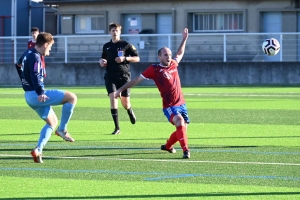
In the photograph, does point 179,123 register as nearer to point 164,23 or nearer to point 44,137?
point 44,137

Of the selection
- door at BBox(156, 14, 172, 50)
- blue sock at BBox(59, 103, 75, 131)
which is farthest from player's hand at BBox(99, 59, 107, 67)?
door at BBox(156, 14, 172, 50)

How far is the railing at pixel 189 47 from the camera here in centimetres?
3550

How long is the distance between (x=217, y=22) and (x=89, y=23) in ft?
24.0

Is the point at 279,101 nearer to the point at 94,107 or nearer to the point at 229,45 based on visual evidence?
the point at 94,107

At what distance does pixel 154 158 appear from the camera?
38.7 feet

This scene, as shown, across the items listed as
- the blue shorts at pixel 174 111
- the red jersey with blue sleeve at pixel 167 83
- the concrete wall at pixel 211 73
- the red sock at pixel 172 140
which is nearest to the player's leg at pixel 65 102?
the red jersey with blue sleeve at pixel 167 83

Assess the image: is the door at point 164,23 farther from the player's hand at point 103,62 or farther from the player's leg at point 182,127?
the player's leg at point 182,127

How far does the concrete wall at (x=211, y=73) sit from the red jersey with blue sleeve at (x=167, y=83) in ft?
71.9

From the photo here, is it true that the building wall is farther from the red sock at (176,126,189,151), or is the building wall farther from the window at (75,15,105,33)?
the red sock at (176,126,189,151)

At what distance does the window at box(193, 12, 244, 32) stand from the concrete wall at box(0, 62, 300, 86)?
1093 centimetres

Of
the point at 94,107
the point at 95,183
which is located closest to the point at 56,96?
the point at 95,183

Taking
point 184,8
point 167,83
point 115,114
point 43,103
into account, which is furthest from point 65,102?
point 184,8

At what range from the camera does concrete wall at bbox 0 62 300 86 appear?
111 ft

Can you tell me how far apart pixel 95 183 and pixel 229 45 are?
27350mm
